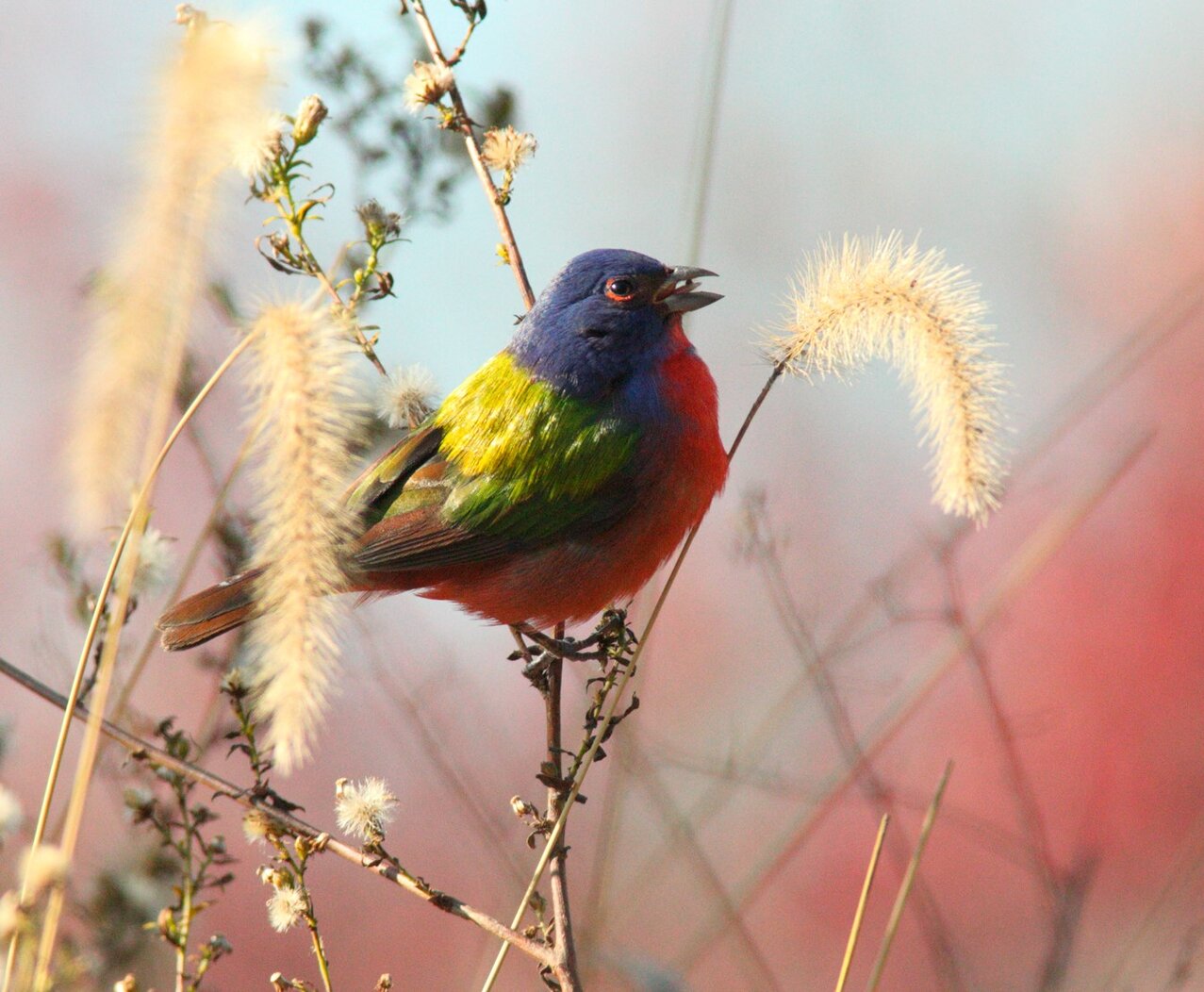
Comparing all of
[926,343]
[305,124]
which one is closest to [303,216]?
[305,124]

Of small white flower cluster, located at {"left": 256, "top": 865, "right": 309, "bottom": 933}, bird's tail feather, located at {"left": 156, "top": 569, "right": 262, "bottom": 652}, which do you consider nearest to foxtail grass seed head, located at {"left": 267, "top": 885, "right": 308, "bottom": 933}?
small white flower cluster, located at {"left": 256, "top": 865, "right": 309, "bottom": 933}

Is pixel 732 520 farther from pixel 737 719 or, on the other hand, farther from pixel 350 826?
pixel 350 826

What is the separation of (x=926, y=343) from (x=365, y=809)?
1425 mm

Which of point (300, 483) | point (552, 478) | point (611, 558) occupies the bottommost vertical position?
point (300, 483)

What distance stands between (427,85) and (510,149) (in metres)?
0.27

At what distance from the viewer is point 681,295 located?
11.6 ft

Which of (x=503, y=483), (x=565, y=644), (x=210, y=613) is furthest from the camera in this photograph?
(x=565, y=644)

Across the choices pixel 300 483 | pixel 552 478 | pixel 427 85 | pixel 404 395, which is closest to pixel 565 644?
pixel 552 478

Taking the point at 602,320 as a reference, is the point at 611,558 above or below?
below

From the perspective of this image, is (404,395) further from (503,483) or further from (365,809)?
(365,809)

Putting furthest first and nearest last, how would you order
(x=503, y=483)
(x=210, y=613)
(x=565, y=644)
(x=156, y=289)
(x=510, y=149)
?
A: (x=565, y=644) → (x=503, y=483) → (x=210, y=613) → (x=510, y=149) → (x=156, y=289)

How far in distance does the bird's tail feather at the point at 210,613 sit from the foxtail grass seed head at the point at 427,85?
118cm

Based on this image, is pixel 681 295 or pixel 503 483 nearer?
pixel 503 483

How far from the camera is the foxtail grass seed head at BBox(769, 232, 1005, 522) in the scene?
8.03 feet
